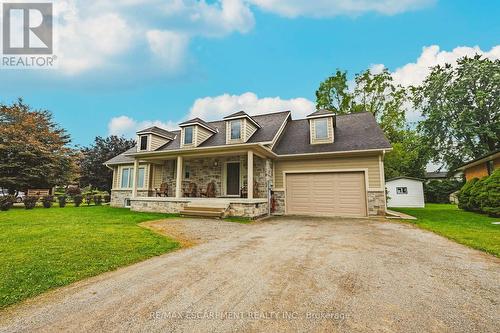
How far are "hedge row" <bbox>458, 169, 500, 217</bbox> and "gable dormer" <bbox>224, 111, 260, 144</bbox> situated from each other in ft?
38.7

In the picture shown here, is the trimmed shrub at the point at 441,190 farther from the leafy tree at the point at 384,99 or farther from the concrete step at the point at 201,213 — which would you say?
the concrete step at the point at 201,213

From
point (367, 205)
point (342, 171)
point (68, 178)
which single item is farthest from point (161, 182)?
point (367, 205)

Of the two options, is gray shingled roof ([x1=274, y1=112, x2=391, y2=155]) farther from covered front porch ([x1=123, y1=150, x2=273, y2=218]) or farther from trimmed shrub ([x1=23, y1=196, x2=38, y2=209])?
trimmed shrub ([x1=23, y1=196, x2=38, y2=209])

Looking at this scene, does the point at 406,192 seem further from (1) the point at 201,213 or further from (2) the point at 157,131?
(2) the point at 157,131

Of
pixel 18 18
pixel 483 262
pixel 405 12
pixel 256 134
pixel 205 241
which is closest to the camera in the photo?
pixel 483 262

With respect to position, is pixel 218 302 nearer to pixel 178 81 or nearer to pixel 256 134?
pixel 256 134

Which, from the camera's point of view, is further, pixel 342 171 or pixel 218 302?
pixel 342 171

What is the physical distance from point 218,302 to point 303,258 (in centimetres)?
215

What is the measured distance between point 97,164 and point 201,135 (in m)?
15.4

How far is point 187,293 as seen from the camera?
2.74 metres

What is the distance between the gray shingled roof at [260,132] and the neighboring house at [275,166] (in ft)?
0.20

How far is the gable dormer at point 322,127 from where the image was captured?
11.8m

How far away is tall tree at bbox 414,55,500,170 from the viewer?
20109 millimetres

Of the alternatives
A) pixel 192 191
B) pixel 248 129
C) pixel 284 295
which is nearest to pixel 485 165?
pixel 248 129
